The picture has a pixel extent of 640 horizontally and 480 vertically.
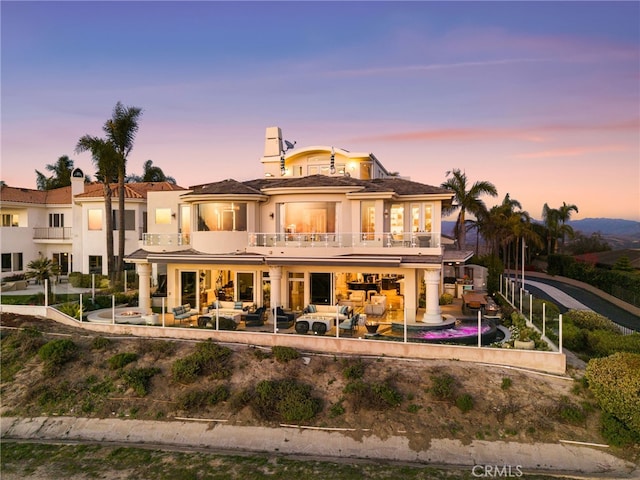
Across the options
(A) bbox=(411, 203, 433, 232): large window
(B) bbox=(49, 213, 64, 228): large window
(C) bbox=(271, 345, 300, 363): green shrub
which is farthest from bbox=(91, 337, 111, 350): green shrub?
(B) bbox=(49, 213, 64, 228): large window

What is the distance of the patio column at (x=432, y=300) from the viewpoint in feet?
62.6

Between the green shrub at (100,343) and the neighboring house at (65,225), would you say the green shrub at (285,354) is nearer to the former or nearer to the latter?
the green shrub at (100,343)

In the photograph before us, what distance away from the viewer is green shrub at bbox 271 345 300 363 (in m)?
16.3

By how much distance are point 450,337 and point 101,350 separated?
52.1 ft

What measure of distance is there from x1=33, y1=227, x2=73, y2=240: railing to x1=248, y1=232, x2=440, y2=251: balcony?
24.9 metres

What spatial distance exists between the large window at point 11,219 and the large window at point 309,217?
2978 cm

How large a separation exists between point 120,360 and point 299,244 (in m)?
10.2

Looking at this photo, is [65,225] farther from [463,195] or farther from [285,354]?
[463,195]

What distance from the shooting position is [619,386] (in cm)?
1302

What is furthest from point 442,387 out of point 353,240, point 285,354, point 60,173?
point 60,173

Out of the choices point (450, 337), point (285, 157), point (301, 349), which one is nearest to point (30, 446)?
point (301, 349)

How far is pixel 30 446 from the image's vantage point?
13703 mm

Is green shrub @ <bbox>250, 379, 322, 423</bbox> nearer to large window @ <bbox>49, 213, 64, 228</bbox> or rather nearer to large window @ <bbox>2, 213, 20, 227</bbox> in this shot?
large window @ <bbox>49, 213, 64, 228</bbox>

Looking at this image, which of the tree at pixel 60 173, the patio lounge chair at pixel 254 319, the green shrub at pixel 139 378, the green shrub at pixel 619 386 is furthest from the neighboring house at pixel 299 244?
the tree at pixel 60 173
